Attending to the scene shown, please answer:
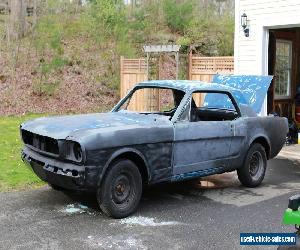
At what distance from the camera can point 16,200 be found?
22.0ft

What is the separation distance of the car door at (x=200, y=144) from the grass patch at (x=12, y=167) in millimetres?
2451

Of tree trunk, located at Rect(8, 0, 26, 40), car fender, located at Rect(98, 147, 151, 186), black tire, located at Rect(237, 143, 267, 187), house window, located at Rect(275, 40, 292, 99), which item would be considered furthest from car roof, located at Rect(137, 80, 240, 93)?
tree trunk, located at Rect(8, 0, 26, 40)

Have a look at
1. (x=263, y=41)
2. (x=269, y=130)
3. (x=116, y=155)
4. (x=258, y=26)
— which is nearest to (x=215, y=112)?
(x=269, y=130)

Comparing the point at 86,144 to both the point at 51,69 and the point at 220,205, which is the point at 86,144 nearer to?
the point at 220,205

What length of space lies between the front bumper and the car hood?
342 millimetres

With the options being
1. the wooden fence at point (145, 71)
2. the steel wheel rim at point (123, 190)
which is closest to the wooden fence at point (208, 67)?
the wooden fence at point (145, 71)

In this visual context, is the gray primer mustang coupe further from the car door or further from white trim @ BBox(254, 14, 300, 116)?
white trim @ BBox(254, 14, 300, 116)

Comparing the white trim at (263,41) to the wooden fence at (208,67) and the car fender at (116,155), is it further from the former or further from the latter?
the car fender at (116,155)

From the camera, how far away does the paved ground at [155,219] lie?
17.1ft

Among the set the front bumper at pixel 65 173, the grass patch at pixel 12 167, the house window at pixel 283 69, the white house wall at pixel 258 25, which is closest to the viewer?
the front bumper at pixel 65 173

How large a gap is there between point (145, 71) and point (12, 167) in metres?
8.83

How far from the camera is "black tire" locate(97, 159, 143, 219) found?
5.76 m

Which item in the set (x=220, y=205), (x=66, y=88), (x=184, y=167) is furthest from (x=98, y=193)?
(x=66, y=88)

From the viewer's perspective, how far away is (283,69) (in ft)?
43.7
